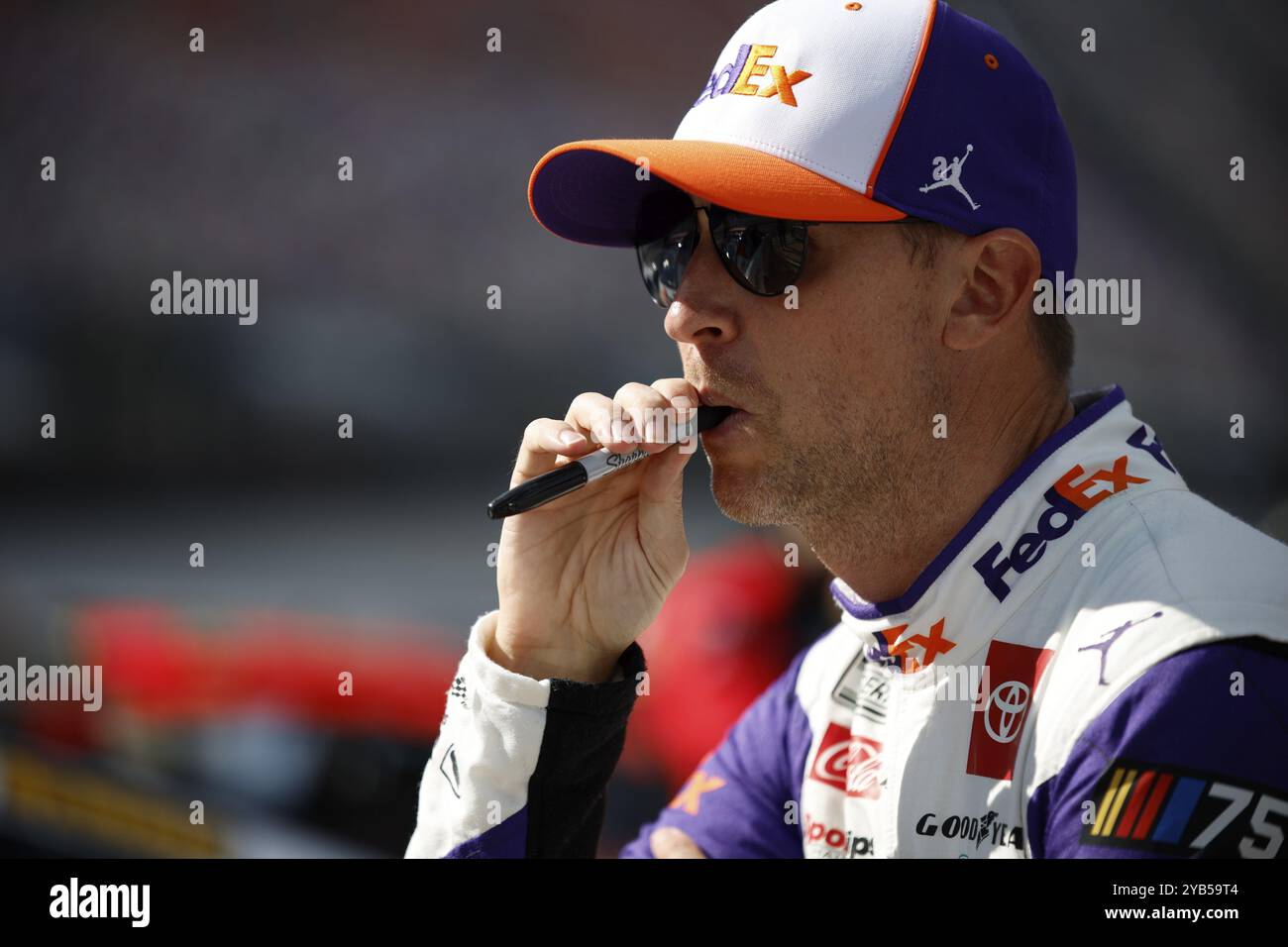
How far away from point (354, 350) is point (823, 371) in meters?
2.81

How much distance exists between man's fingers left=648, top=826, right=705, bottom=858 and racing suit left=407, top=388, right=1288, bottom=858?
15mm

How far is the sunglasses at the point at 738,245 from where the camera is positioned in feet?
4.76

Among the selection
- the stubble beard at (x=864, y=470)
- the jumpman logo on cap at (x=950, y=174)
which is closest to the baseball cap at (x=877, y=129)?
the jumpman logo on cap at (x=950, y=174)

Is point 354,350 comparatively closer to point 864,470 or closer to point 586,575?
point 586,575

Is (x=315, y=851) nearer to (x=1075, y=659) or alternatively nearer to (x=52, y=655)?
(x=52, y=655)

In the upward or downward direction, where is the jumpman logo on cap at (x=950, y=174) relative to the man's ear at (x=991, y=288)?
upward

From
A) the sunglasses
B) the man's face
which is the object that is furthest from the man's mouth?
the sunglasses

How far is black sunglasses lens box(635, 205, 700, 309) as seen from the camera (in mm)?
1562

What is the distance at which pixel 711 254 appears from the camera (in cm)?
153

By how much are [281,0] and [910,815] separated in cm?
372

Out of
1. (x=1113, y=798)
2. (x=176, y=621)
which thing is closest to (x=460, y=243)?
(x=176, y=621)

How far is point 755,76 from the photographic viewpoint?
1.50m

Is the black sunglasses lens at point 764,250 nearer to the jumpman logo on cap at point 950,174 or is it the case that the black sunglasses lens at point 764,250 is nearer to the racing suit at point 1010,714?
the jumpman logo on cap at point 950,174

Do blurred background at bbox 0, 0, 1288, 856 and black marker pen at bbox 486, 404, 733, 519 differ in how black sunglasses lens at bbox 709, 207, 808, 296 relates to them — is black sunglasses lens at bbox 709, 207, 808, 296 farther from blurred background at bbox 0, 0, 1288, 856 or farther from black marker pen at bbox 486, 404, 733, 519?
blurred background at bbox 0, 0, 1288, 856
